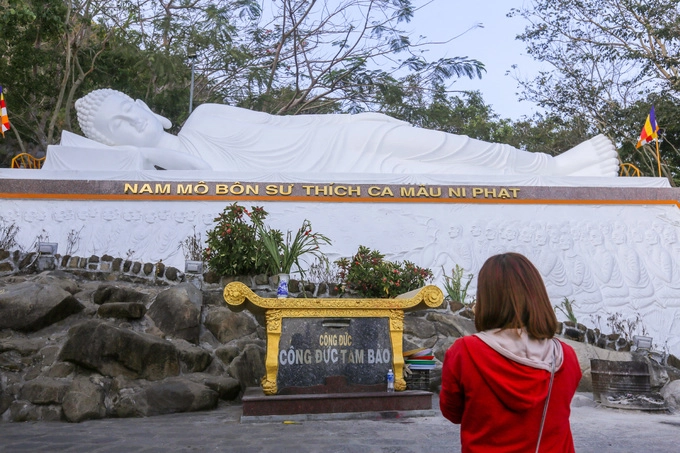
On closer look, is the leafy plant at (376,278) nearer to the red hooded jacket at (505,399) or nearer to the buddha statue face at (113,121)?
the buddha statue face at (113,121)

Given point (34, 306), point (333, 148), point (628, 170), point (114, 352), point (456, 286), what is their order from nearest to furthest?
point (114, 352), point (34, 306), point (456, 286), point (333, 148), point (628, 170)

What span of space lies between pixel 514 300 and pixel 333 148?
22.7ft

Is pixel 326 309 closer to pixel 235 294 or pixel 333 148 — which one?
pixel 235 294

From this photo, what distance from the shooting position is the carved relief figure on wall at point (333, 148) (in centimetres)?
819

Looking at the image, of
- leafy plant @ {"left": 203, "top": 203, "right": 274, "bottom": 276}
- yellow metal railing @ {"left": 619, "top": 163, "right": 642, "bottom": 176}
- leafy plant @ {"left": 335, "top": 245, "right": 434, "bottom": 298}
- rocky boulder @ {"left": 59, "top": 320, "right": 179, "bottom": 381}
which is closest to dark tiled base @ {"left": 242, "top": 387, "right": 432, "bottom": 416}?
rocky boulder @ {"left": 59, "top": 320, "right": 179, "bottom": 381}

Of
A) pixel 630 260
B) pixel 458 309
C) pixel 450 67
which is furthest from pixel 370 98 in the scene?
pixel 458 309

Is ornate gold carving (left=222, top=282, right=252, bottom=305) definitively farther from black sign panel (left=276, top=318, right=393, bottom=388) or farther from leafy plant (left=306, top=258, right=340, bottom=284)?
leafy plant (left=306, top=258, right=340, bottom=284)

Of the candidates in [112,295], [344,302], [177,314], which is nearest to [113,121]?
[112,295]

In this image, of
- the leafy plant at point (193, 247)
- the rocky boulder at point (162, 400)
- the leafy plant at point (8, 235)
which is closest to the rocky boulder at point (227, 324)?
the rocky boulder at point (162, 400)

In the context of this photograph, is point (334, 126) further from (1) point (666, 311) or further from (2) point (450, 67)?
(2) point (450, 67)

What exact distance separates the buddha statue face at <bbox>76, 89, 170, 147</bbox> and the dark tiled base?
5.08m

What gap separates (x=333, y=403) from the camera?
3.97m

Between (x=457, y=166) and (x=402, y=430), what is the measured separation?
5268 millimetres

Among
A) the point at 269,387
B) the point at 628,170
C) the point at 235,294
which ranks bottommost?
the point at 269,387
